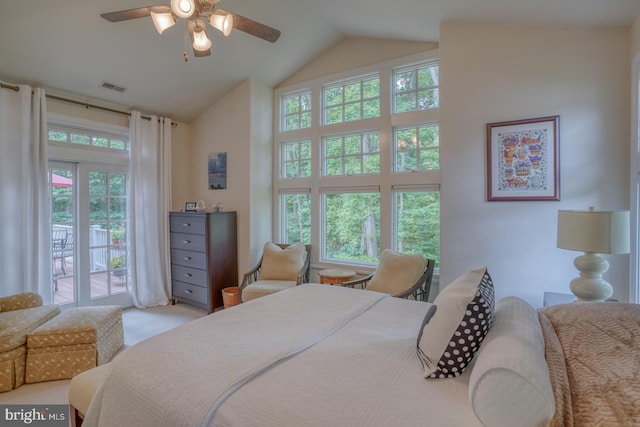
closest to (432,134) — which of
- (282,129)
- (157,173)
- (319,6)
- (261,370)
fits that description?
(319,6)

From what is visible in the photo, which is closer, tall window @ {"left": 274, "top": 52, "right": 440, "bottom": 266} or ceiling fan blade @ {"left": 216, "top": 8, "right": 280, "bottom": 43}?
ceiling fan blade @ {"left": 216, "top": 8, "right": 280, "bottom": 43}

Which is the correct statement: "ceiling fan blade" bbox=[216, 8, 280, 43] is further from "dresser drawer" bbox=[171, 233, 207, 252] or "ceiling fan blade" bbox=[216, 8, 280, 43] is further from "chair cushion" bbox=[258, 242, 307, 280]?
"dresser drawer" bbox=[171, 233, 207, 252]

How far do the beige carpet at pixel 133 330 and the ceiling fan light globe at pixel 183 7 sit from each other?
2.62 metres

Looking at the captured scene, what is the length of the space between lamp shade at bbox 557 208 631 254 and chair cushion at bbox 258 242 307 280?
2.60 metres

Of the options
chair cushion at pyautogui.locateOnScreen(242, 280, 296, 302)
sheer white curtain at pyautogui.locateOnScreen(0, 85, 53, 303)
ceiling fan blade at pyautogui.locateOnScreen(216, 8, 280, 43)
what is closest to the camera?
ceiling fan blade at pyautogui.locateOnScreen(216, 8, 280, 43)

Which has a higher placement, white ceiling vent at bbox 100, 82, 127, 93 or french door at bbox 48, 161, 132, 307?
white ceiling vent at bbox 100, 82, 127, 93

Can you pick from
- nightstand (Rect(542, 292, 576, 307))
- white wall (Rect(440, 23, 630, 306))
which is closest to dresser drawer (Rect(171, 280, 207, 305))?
white wall (Rect(440, 23, 630, 306))

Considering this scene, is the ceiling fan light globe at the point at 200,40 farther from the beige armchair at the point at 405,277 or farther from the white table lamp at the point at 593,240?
the white table lamp at the point at 593,240

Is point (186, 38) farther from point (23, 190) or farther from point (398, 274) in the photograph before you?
point (398, 274)

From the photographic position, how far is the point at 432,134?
10.8 feet

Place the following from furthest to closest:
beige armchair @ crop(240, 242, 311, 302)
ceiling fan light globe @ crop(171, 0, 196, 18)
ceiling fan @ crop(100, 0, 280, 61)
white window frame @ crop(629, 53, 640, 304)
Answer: beige armchair @ crop(240, 242, 311, 302) < white window frame @ crop(629, 53, 640, 304) < ceiling fan @ crop(100, 0, 280, 61) < ceiling fan light globe @ crop(171, 0, 196, 18)

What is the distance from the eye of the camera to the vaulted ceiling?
2411mm

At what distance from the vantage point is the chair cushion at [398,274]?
2771 millimetres

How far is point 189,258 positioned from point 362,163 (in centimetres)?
247
